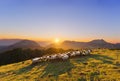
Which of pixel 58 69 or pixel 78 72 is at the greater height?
pixel 58 69

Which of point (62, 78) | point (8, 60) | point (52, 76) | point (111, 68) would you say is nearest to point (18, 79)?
point (52, 76)

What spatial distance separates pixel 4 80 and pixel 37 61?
10858 mm

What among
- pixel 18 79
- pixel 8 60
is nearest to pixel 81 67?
pixel 18 79

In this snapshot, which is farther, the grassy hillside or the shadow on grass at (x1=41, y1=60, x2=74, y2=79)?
the shadow on grass at (x1=41, y1=60, x2=74, y2=79)

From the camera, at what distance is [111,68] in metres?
35.2

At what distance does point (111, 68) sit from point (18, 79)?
46.4 feet

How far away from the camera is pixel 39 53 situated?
93.7 m

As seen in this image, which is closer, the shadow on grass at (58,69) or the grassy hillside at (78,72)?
the grassy hillside at (78,72)

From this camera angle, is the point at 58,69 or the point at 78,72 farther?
the point at 58,69

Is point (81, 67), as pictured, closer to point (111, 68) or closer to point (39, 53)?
point (111, 68)

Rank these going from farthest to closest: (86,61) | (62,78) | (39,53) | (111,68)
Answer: (39,53)
(86,61)
(111,68)
(62,78)

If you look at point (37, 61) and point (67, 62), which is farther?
point (37, 61)

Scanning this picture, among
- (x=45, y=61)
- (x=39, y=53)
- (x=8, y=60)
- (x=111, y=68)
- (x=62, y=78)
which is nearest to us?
(x=62, y=78)

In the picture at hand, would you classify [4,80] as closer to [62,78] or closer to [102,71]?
[62,78]
